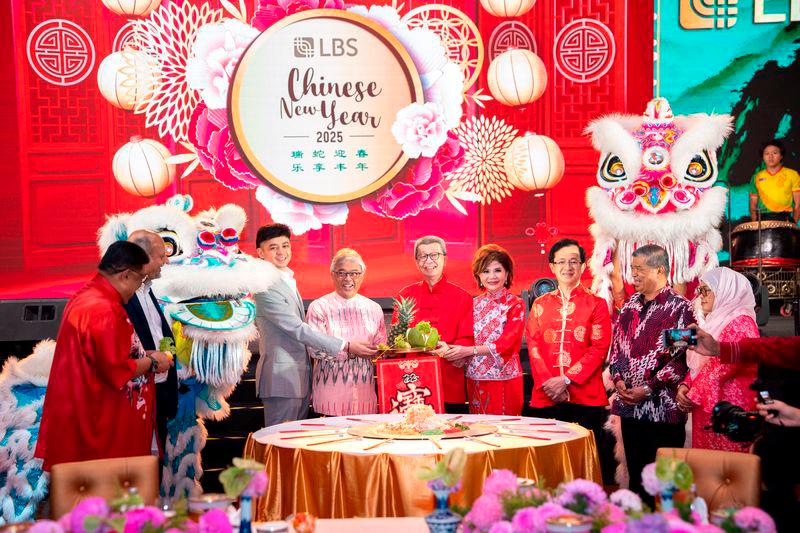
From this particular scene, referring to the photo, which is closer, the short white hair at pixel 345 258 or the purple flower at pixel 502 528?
the purple flower at pixel 502 528

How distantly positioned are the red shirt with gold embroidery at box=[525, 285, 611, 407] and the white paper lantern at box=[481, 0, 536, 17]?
307cm

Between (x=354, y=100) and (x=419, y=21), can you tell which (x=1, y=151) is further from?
(x=419, y=21)

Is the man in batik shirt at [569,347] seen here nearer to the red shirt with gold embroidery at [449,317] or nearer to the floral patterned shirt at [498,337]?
the floral patterned shirt at [498,337]

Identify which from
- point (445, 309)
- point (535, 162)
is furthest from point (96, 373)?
point (535, 162)

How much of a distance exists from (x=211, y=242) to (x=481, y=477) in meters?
1.76

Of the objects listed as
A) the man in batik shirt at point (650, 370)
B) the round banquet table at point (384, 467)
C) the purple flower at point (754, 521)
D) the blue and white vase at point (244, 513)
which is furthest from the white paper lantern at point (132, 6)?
the purple flower at point (754, 521)

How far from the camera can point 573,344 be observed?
15.4ft

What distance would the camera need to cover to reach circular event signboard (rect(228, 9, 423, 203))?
23.2ft

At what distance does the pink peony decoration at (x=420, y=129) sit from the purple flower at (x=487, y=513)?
5.21m

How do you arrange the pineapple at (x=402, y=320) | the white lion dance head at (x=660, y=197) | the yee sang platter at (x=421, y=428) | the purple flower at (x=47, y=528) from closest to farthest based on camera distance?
the purple flower at (x=47, y=528) → the yee sang platter at (x=421, y=428) → the pineapple at (x=402, y=320) → the white lion dance head at (x=660, y=197)

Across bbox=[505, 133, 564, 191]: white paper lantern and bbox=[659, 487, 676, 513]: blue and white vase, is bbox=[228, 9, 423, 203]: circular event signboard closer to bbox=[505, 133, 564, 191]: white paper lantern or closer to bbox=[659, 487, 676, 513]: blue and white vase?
bbox=[505, 133, 564, 191]: white paper lantern

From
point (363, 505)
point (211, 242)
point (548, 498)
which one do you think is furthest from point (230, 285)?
point (548, 498)

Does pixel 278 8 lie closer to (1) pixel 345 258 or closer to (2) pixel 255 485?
(1) pixel 345 258

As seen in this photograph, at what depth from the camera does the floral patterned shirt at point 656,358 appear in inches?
156
